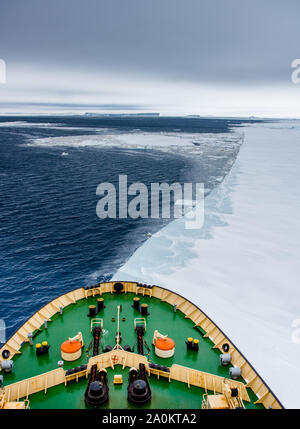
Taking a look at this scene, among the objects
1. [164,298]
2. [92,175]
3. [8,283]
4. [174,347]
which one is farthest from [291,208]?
[92,175]

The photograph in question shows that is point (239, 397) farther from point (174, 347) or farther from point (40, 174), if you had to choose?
point (40, 174)

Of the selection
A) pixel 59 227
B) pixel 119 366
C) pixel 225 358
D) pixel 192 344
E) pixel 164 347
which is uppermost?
pixel 59 227

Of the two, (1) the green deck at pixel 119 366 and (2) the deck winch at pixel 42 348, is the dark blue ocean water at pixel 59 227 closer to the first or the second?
(1) the green deck at pixel 119 366

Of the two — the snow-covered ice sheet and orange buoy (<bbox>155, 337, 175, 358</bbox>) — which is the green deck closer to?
orange buoy (<bbox>155, 337, 175, 358</bbox>)

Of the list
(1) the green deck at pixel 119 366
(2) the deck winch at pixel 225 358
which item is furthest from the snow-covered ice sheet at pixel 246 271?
(1) the green deck at pixel 119 366

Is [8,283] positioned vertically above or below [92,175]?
below

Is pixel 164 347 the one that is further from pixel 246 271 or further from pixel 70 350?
pixel 246 271

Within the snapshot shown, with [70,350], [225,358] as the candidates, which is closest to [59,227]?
[70,350]
